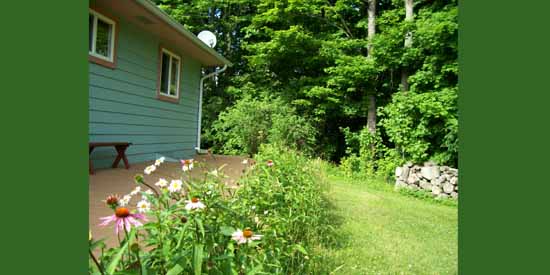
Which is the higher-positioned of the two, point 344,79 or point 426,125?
point 344,79

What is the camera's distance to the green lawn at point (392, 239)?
2264 millimetres

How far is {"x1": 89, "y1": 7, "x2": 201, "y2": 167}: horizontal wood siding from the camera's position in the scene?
4.42 m

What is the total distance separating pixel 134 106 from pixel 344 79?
18.2 feet

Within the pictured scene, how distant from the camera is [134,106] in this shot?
207 inches

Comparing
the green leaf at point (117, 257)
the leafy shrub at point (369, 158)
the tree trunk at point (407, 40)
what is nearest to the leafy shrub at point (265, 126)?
the leafy shrub at point (369, 158)

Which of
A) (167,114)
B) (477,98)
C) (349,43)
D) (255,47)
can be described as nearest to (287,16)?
(255,47)

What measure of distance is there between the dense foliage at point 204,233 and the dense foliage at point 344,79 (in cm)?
534

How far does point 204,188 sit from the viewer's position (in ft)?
4.35

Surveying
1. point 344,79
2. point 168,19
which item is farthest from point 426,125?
point 168,19

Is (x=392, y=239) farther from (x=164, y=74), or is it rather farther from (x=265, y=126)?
(x=265, y=126)

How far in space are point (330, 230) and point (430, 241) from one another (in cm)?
107

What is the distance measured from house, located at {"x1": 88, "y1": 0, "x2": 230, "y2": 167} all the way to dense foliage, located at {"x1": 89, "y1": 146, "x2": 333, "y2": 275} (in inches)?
129

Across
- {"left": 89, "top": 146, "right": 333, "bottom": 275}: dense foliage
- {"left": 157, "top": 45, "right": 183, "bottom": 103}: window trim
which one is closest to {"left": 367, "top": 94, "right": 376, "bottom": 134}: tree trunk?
{"left": 157, "top": 45, "right": 183, "bottom": 103}: window trim

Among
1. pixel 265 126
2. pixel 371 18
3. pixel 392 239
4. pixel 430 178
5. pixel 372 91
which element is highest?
pixel 371 18
